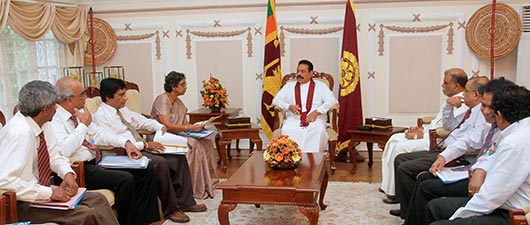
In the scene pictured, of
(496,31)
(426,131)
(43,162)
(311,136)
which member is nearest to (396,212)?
(426,131)

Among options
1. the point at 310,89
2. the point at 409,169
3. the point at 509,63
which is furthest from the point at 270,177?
the point at 509,63

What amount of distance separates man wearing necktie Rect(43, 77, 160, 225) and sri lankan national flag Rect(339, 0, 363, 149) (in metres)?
2.71

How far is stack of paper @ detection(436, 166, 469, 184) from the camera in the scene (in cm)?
319

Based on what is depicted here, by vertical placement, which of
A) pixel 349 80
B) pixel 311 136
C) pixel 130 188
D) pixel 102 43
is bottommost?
pixel 130 188

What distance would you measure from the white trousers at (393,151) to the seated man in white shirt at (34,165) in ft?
8.25

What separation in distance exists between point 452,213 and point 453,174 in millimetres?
549

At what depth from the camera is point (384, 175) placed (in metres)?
4.50

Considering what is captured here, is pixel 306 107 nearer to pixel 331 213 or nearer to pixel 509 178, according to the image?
pixel 331 213

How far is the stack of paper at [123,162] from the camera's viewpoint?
3709mm

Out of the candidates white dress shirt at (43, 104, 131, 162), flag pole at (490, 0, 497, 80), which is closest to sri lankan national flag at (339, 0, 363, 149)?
flag pole at (490, 0, 497, 80)

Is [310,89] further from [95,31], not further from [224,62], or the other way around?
[95,31]

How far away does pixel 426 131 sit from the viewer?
15.8 feet

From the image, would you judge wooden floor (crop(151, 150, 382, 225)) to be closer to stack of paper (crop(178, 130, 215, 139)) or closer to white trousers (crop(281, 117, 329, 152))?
white trousers (crop(281, 117, 329, 152))

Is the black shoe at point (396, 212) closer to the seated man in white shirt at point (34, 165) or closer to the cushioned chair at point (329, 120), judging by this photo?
the cushioned chair at point (329, 120)
